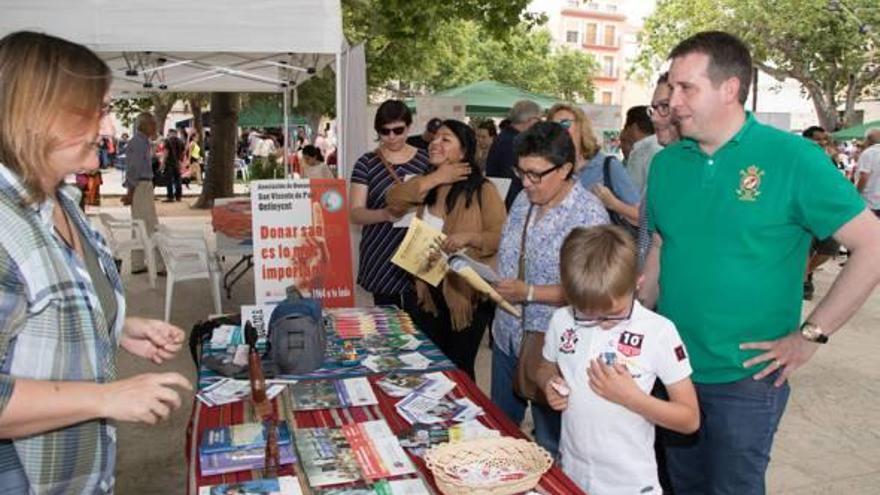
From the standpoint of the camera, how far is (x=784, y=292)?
6.63 ft

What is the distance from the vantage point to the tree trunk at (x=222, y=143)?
44.2 ft

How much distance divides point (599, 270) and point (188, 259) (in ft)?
17.3

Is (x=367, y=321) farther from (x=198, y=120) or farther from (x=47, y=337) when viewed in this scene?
(x=198, y=120)

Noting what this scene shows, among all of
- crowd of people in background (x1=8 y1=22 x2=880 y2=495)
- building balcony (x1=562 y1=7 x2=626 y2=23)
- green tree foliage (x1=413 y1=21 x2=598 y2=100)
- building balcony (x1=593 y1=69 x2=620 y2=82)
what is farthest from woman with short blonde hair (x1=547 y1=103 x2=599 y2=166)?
building balcony (x1=562 y1=7 x2=626 y2=23)

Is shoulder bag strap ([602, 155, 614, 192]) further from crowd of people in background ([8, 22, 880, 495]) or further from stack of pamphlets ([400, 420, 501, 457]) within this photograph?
stack of pamphlets ([400, 420, 501, 457])

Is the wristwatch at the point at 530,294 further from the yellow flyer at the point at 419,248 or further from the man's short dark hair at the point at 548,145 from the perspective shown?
the yellow flyer at the point at 419,248

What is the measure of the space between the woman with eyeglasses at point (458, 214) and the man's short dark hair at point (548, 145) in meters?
0.73

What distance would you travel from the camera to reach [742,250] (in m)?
1.99

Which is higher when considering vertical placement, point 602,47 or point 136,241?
point 602,47

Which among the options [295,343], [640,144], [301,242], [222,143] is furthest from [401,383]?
[222,143]

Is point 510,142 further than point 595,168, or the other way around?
point 510,142

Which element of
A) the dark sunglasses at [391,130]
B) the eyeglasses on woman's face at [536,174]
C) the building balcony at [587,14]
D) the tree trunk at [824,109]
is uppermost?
the building balcony at [587,14]

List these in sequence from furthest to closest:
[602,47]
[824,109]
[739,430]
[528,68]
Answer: [602,47], [528,68], [824,109], [739,430]

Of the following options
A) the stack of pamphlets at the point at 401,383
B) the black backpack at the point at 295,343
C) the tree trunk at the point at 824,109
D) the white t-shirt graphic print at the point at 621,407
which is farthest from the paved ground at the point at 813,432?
the tree trunk at the point at 824,109
